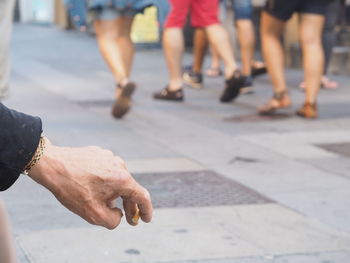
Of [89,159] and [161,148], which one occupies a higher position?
[89,159]

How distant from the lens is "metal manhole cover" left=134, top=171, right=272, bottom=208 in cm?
480

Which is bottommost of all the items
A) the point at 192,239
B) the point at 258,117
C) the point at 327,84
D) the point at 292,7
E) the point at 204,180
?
the point at 327,84

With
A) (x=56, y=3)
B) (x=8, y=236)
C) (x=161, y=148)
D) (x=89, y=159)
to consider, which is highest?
(x=89, y=159)

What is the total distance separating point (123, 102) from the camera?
7.50 metres

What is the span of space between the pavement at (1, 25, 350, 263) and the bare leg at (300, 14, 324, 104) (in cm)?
31

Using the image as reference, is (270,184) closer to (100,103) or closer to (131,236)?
(131,236)

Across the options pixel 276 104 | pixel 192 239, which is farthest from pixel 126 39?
pixel 192 239

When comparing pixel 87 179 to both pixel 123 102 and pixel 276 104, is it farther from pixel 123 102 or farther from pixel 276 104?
pixel 276 104

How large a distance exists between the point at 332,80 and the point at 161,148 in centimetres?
500

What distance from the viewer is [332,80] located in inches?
427

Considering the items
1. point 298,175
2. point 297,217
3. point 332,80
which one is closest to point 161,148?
point 298,175

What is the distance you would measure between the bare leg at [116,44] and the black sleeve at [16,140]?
5.76m

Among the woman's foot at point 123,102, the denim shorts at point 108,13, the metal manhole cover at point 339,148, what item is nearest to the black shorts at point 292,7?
the denim shorts at point 108,13

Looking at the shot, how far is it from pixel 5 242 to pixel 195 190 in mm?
3168
